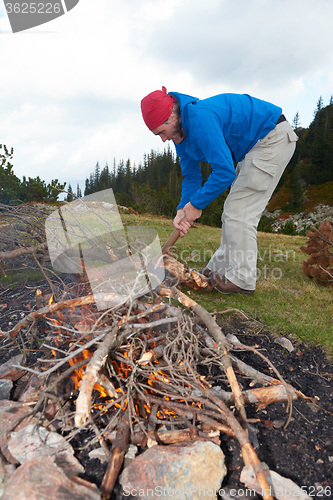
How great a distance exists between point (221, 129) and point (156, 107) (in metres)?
0.70

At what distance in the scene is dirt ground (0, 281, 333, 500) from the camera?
5.21 ft

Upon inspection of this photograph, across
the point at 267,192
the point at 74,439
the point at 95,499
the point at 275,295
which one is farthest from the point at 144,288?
the point at 275,295

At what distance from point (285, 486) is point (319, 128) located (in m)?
68.5

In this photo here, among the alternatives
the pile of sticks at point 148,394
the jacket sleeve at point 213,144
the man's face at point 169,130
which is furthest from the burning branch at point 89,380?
the man's face at point 169,130

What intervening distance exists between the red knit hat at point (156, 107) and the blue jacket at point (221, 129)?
0.60ft

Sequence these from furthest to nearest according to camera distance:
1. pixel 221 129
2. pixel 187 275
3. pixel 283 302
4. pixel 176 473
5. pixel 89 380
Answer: pixel 283 302 < pixel 187 275 < pixel 221 129 < pixel 89 380 < pixel 176 473

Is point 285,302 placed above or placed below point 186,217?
below

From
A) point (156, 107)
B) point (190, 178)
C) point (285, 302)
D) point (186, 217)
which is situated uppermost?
point (156, 107)

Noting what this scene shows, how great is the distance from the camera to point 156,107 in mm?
2885

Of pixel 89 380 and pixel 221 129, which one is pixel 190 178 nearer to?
pixel 221 129

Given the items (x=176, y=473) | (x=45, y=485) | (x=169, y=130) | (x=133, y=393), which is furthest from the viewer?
(x=169, y=130)

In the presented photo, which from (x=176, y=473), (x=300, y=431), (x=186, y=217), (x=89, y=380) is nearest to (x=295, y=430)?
(x=300, y=431)

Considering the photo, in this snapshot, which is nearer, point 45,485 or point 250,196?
point 45,485

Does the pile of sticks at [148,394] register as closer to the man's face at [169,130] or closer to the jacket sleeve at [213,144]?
the jacket sleeve at [213,144]
